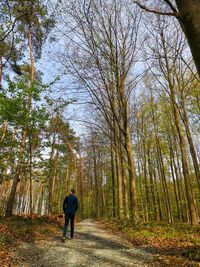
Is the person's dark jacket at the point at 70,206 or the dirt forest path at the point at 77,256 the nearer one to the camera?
the dirt forest path at the point at 77,256

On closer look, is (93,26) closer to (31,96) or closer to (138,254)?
(31,96)

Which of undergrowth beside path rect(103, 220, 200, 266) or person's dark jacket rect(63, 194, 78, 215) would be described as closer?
undergrowth beside path rect(103, 220, 200, 266)

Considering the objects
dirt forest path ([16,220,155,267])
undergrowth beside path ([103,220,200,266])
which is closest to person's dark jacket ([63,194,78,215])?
dirt forest path ([16,220,155,267])

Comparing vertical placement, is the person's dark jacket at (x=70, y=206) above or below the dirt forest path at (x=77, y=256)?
above

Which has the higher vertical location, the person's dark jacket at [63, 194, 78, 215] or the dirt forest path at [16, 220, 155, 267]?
the person's dark jacket at [63, 194, 78, 215]

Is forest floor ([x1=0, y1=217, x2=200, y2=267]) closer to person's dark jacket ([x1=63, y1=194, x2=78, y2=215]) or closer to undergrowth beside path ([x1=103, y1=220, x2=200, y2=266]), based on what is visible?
undergrowth beside path ([x1=103, y1=220, x2=200, y2=266])

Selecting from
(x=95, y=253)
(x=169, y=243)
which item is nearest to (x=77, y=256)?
(x=95, y=253)

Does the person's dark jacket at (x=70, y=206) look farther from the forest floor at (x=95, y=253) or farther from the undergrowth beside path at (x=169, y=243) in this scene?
the undergrowth beside path at (x=169, y=243)

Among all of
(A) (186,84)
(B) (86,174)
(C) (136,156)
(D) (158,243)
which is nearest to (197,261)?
(D) (158,243)

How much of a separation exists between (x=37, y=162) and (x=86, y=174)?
26516mm

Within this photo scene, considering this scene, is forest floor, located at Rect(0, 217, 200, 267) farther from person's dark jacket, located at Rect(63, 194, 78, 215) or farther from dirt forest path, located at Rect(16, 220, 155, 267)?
person's dark jacket, located at Rect(63, 194, 78, 215)

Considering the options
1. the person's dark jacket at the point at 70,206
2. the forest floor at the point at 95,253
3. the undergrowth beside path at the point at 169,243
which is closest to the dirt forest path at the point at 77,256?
the forest floor at the point at 95,253

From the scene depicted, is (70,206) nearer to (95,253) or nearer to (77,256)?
(95,253)

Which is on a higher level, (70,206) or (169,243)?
(70,206)
